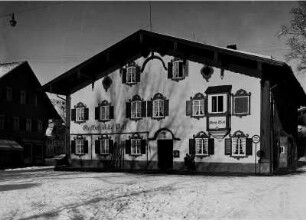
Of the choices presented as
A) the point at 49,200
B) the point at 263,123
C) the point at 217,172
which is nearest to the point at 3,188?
the point at 49,200

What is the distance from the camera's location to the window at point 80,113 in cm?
3140

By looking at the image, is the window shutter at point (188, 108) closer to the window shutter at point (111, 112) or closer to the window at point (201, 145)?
the window at point (201, 145)

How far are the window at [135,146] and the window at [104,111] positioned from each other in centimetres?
248

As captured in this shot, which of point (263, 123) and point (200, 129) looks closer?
point (263, 123)

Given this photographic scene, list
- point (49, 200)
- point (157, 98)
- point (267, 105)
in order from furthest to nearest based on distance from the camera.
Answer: point (157, 98) → point (267, 105) → point (49, 200)

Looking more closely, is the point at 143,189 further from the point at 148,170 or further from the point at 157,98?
the point at 157,98

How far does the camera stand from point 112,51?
98.1 feet

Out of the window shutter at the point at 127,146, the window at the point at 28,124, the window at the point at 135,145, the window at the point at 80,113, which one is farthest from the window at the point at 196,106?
the window at the point at 28,124

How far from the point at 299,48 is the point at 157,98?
12.6 meters

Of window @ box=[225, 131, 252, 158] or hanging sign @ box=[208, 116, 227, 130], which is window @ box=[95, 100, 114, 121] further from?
window @ box=[225, 131, 252, 158]

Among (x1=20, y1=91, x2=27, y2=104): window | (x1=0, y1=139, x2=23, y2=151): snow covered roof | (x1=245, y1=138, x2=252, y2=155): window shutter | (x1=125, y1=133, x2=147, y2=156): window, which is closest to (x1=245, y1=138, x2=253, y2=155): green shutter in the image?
(x1=245, y1=138, x2=252, y2=155): window shutter

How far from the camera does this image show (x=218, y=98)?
26.0 meters

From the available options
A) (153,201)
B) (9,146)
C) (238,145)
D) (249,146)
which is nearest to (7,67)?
(9,146)

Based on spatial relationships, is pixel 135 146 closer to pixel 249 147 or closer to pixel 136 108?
pixel 136 108
